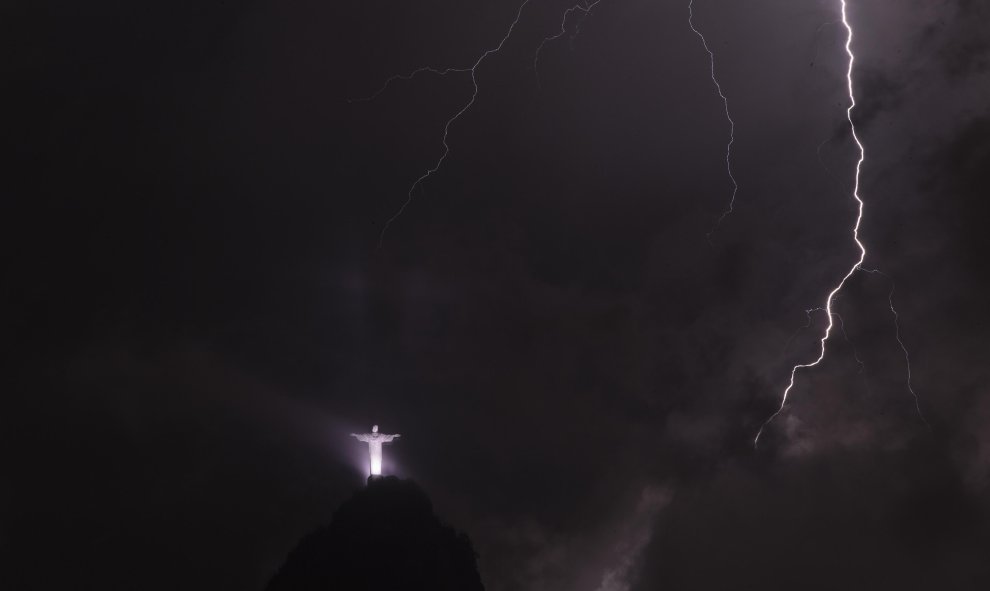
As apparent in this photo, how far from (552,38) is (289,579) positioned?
19648 millimetres

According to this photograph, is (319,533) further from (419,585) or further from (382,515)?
(419,585)

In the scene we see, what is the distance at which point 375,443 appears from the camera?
27234 millimetres

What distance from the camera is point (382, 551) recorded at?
2558cm

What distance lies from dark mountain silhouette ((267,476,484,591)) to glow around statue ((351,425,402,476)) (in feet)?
1.92

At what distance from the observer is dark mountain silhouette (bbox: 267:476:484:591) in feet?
82.6

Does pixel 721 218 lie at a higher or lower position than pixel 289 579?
higher

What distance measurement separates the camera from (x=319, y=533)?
26.4 meters

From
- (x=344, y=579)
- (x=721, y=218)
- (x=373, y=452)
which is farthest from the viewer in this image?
(x=721, y=218)

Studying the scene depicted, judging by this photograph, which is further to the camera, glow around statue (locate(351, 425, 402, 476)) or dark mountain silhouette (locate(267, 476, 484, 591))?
glow around statue (locate(351, 425, 402, 476))

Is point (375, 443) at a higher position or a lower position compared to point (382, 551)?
higher

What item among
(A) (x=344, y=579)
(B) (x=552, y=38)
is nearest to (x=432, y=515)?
(A) (x=344, y=579)

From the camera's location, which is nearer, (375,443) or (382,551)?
(382,551)

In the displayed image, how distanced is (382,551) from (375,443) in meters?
3.62

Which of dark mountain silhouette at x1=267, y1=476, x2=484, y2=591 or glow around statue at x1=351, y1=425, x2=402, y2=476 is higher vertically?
glow around statue at x1=351, y1=425, x2=402, y2=476
